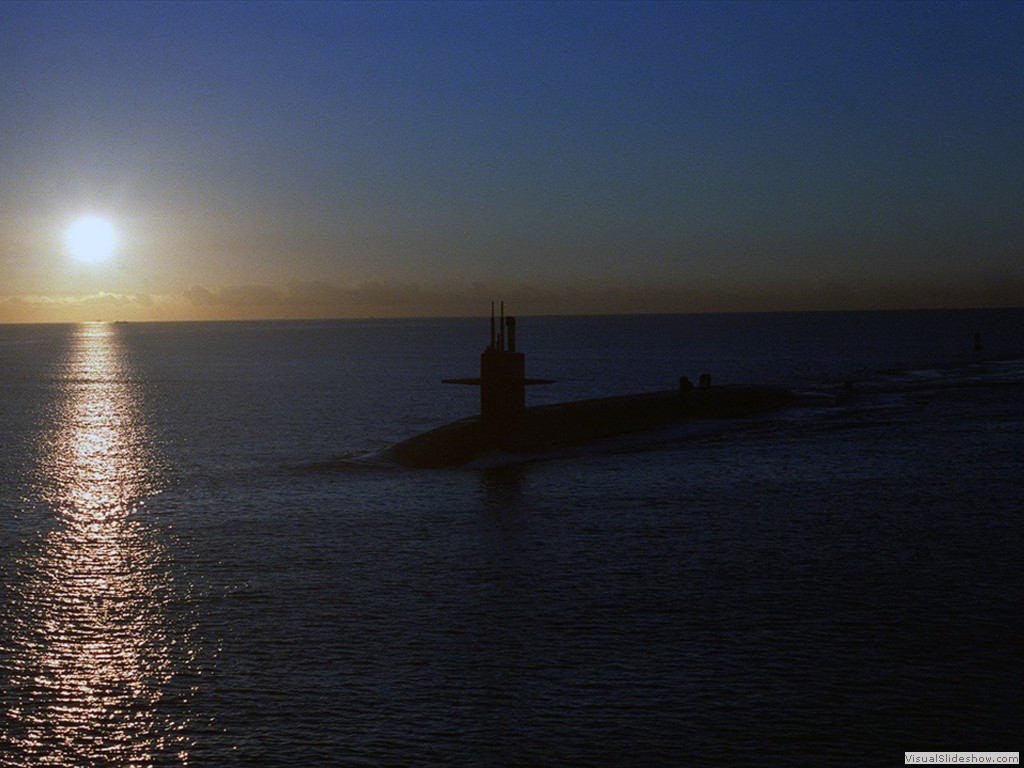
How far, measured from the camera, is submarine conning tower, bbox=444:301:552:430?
5803 cm

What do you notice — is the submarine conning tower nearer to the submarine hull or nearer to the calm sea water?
the submarine hull

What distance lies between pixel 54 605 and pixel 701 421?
52179mm

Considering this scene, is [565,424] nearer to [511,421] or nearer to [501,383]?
[511,421]

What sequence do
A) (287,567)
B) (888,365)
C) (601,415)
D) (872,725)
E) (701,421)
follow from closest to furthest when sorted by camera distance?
(872,725) → (287,567) → (601,415) → (701,421) → (888,365)

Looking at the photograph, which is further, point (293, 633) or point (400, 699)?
point (293, 633)

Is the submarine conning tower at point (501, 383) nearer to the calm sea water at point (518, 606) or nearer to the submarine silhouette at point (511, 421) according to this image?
the submarine silhouette at point (511, 421)

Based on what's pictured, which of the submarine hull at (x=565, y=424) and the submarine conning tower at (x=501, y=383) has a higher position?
the submarine conning tower at (x=501, y=383)

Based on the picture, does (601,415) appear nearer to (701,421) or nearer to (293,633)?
(701,421)

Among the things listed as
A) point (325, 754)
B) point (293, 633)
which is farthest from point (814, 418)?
point (325, 754)

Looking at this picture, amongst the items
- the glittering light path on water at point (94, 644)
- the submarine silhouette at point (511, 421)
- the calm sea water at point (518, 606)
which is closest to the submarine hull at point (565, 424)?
the submarine silhouette at point (511, 421)

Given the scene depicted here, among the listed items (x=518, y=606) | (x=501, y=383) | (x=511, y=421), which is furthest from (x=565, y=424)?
(x=518, y=606)

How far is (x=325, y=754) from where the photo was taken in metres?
19.5

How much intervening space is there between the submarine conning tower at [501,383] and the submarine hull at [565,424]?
1.41 ft

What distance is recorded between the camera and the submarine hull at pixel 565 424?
185 ft
